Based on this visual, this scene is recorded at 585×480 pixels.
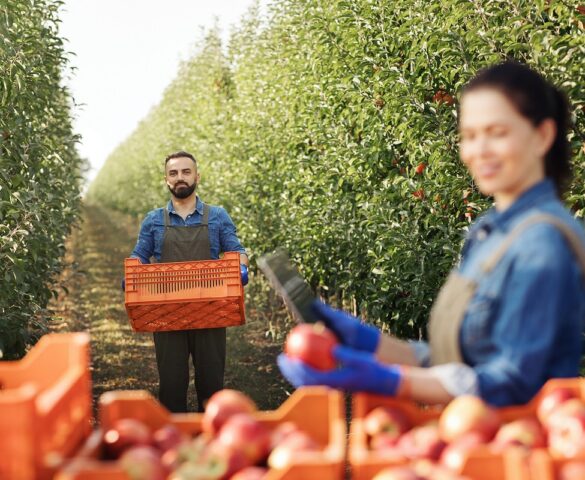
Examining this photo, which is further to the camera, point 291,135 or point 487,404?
point 291,135

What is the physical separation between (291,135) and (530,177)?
6.98m

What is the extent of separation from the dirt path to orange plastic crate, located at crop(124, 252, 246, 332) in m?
2.35

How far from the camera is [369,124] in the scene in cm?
616

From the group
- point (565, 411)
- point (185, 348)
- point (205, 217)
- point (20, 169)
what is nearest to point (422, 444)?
point (565, 411)

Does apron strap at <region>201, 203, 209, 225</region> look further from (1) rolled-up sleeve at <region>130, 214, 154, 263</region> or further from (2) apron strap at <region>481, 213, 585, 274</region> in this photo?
(2) apron strap at <region>481, 213, 585, 274</region>

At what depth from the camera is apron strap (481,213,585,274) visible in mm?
1846

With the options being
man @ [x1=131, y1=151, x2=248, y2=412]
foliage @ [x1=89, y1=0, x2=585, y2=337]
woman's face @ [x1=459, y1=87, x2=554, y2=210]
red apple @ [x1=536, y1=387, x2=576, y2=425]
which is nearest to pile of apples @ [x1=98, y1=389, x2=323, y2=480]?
red apple @ [x1=536, y1=387, x2=576, y2=425]

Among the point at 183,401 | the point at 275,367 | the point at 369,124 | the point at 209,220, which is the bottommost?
the point at 275,367

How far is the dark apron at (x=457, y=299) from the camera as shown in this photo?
6.07ft

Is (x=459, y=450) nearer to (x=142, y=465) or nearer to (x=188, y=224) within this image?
(x=142, y=465)

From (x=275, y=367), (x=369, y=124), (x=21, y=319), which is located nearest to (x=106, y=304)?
(x=275, y=367)

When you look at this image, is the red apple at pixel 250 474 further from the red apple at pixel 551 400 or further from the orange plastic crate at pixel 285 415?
the red apple at pixel 551 400

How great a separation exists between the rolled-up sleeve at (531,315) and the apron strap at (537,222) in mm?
17

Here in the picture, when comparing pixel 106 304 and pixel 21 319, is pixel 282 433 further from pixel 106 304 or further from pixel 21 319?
pixel 106 304
